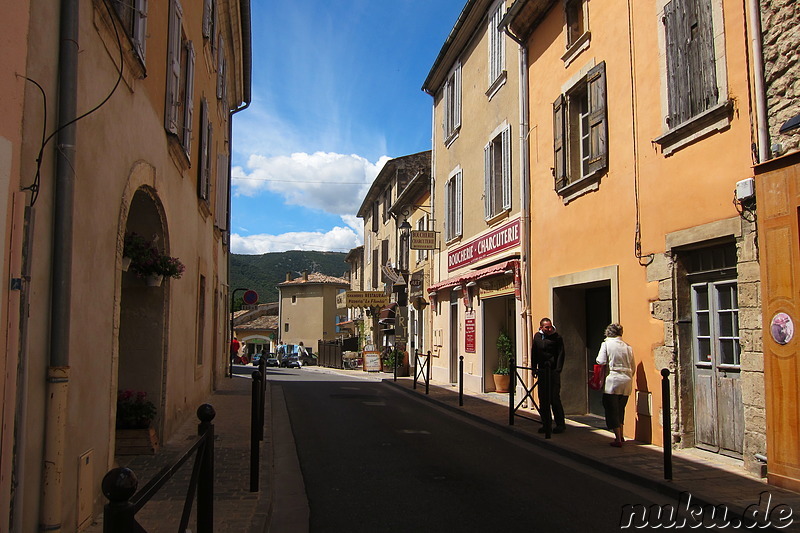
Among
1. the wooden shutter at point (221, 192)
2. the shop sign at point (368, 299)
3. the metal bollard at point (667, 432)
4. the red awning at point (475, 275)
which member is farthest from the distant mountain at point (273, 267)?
the metal bollard at point (667, 432)

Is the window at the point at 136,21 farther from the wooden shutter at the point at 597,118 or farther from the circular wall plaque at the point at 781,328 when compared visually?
the wooden shutter at the point at 597,118

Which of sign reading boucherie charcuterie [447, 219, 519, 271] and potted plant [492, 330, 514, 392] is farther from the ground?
sign reading boucherie charcuterie [447, 219, 519, 271]

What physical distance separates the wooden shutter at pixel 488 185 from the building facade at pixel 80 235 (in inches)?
312

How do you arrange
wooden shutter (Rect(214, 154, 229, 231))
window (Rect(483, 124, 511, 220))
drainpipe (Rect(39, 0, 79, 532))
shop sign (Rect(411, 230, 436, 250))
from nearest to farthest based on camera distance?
drainpipe (Rect(39, 0, 79, 532)) < window (Rect(483, 124, 511, 220)) < wooden shutter (Rect(214, 154, 229, 231)) < shop sign (Rect(411, 230, 436, 250))

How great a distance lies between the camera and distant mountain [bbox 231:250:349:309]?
3962 inches

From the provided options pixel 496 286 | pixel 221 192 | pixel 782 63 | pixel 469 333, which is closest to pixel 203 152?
pixel 221 192

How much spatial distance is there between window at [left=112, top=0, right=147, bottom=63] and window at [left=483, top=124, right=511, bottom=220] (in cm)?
853

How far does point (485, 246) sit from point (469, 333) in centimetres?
244

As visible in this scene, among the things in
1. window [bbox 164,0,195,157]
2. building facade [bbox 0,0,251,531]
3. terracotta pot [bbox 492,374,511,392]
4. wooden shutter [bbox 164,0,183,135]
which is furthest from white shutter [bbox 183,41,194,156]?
terracotta pot [bbox 492,374,511,392]

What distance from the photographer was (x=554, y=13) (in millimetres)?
11562

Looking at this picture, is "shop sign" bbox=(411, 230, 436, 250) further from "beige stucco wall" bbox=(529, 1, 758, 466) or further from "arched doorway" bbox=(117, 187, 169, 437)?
"arched doorway" bbox=(117, 187, 169, 437)

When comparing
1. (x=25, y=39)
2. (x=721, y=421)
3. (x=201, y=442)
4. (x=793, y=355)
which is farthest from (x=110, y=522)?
(x=721, y=421)

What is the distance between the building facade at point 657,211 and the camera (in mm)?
6758

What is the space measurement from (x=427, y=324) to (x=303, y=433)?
444 inches
